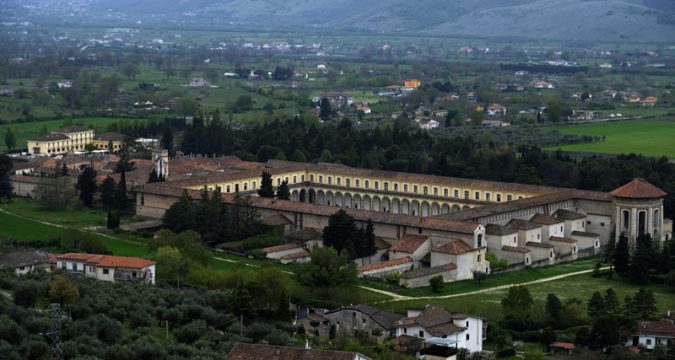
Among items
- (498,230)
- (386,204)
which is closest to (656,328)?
(498,230)

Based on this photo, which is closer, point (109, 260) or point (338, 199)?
point (109, 260)

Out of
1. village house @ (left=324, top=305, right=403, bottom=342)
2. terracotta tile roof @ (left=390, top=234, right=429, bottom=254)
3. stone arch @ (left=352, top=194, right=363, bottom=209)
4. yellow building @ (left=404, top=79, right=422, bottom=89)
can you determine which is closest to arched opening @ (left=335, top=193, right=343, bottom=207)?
stone arch @ (left=352, top=194, right=363, bottom=209)

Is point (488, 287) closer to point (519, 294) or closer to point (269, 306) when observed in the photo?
point (519, 294)

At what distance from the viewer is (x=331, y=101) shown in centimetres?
10669

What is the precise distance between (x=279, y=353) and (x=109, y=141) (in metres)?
47.6

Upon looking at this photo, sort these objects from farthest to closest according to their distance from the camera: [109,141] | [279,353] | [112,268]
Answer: [109,141] < [112,268] < [279,353]

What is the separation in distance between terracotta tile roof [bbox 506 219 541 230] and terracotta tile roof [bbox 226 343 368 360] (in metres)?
20.8

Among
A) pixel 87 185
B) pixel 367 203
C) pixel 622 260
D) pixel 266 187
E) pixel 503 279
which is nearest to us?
pixel 622 260

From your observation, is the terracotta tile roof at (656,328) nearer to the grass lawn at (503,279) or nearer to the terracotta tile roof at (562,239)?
the grass lawn at (503,279)

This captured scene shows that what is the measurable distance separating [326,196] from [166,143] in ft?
43.5

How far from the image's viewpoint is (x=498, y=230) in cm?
4769

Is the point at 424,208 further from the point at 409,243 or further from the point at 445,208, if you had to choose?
the point at 409,243

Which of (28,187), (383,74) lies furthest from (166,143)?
(383,74)

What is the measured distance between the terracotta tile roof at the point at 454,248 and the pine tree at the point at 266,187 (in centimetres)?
1235
